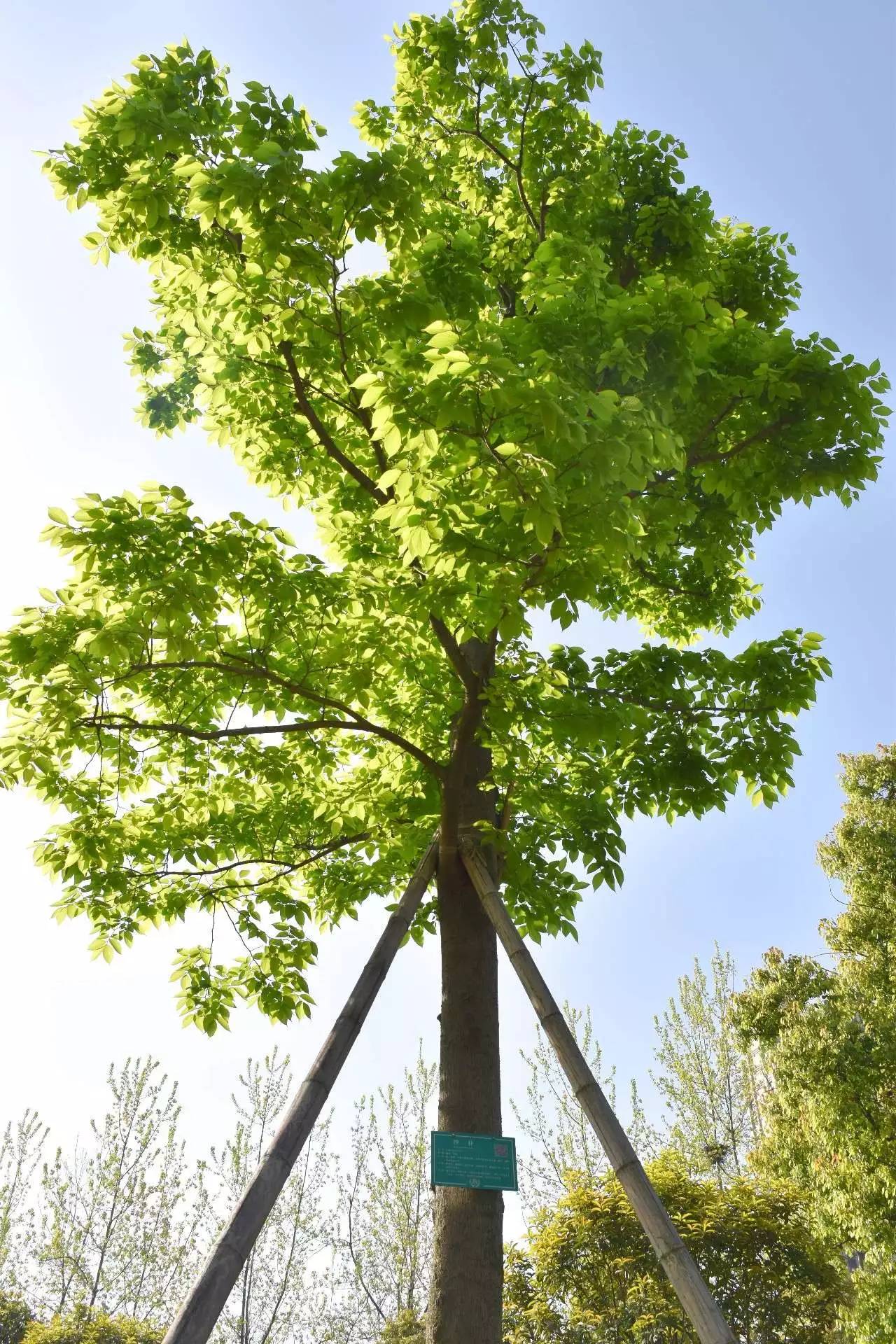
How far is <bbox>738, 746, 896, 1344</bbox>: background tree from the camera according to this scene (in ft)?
37.4

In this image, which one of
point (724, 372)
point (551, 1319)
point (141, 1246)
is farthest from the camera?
point (141, 1246)

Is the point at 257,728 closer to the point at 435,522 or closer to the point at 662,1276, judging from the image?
the point at 435,522

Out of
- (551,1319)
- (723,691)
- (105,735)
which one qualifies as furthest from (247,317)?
(551,1319)

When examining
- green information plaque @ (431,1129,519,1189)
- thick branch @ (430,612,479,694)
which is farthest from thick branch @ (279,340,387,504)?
green information plaque @ (431,1129,519,1189)

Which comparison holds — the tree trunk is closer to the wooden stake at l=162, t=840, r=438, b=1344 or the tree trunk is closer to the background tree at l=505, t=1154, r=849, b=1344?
the wooden stake at l=162, t=840, r=438, b=1344

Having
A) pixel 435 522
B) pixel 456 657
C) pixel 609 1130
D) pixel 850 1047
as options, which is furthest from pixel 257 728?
pixel 850 1047

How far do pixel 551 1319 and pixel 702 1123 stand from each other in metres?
10.4

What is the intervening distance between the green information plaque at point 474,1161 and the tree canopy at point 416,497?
1.41m

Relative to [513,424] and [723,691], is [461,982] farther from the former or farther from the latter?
[513,424]

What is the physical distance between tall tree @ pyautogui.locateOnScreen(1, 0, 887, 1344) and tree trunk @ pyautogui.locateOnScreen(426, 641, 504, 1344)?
0.06 feet

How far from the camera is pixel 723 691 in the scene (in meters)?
5.78

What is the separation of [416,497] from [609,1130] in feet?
9.85

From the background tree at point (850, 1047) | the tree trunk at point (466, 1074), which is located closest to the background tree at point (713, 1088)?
the background tree at point (850, 1047)

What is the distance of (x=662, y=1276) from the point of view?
8852mm
